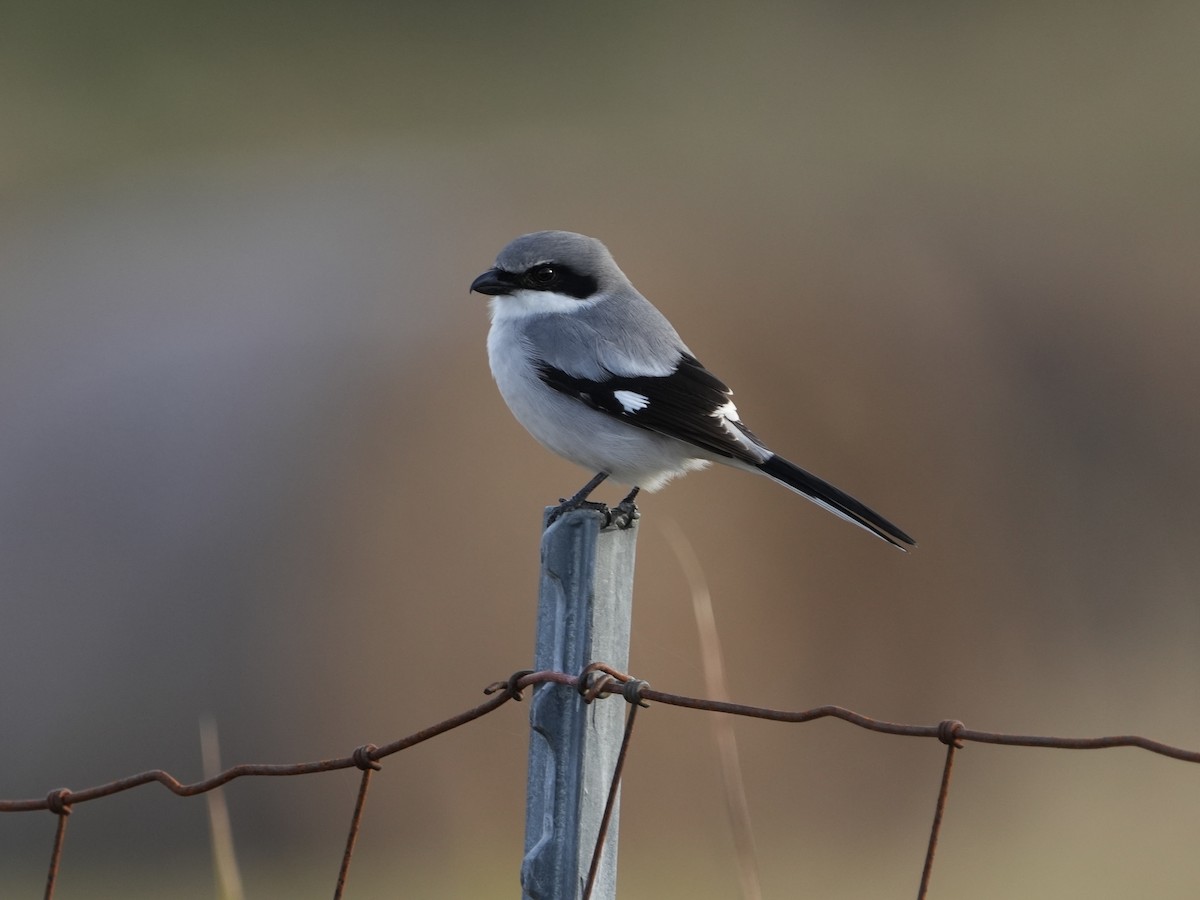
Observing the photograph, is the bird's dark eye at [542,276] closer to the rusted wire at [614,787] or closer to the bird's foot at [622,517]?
the bird's foot at [622,517]

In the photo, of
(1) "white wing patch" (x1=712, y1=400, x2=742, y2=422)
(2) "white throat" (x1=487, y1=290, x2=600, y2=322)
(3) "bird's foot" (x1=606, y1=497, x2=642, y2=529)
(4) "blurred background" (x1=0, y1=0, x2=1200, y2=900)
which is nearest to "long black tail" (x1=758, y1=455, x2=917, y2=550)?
(1) "white wing patch" (x1=712, y1=400, x2=742, y2=422)

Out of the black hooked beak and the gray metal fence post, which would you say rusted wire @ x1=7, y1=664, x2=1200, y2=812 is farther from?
the black hooked beak

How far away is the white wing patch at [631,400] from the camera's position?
2881 mm

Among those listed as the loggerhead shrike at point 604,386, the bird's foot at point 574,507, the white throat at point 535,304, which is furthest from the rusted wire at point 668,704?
the white throat at point 535,304

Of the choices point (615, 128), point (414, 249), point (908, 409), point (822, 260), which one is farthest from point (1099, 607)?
point (615, 128)

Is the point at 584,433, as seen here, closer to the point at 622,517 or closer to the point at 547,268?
the point at 547,268

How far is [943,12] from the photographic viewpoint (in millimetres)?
14023

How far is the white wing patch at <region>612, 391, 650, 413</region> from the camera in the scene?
288 cm

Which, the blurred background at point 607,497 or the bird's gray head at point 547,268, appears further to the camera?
the blurred background at point 607,497

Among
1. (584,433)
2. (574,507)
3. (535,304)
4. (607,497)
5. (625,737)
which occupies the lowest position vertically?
(607,497)

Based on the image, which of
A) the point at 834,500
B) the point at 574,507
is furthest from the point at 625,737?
the point at 834,500

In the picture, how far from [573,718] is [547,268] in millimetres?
1601

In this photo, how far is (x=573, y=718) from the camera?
173cm

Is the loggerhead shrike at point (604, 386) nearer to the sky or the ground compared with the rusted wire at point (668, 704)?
nearer to the sky
